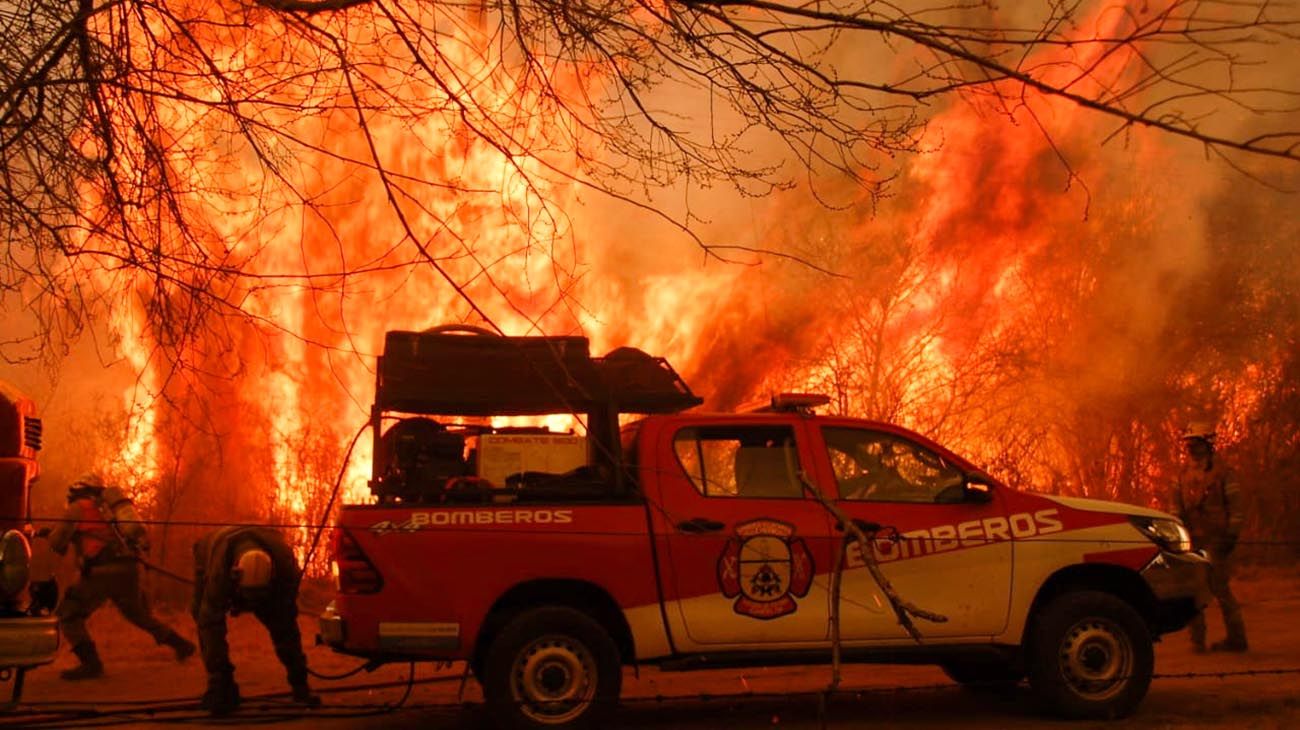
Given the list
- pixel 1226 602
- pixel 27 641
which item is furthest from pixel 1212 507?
pixel 27 641

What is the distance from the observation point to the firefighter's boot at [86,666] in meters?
9.83

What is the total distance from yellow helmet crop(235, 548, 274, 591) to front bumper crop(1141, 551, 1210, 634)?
17.2 ft

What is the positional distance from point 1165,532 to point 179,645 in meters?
7.34

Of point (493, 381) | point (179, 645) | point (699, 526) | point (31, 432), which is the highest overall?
point (493, 381)

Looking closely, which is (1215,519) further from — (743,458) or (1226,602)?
(743,458)

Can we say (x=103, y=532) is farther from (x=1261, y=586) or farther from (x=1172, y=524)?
(x=1261, y=586)

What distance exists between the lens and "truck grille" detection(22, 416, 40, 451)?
7.64m

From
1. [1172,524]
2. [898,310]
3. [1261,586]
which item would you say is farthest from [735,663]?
→ [898,310]

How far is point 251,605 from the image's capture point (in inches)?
320

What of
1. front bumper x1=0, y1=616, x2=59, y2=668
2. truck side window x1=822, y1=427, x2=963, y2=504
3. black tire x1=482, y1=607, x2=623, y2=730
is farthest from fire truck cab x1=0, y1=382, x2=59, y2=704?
truck side window x1=822, y1=427, x2=963, y2=504

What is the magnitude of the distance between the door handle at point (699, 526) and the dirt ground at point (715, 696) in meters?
0.92

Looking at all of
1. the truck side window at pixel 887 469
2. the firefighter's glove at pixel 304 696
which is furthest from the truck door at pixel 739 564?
the firefighter's glove at pixel 304 696

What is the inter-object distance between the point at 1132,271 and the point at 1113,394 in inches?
81.1

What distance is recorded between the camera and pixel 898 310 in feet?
64.9
